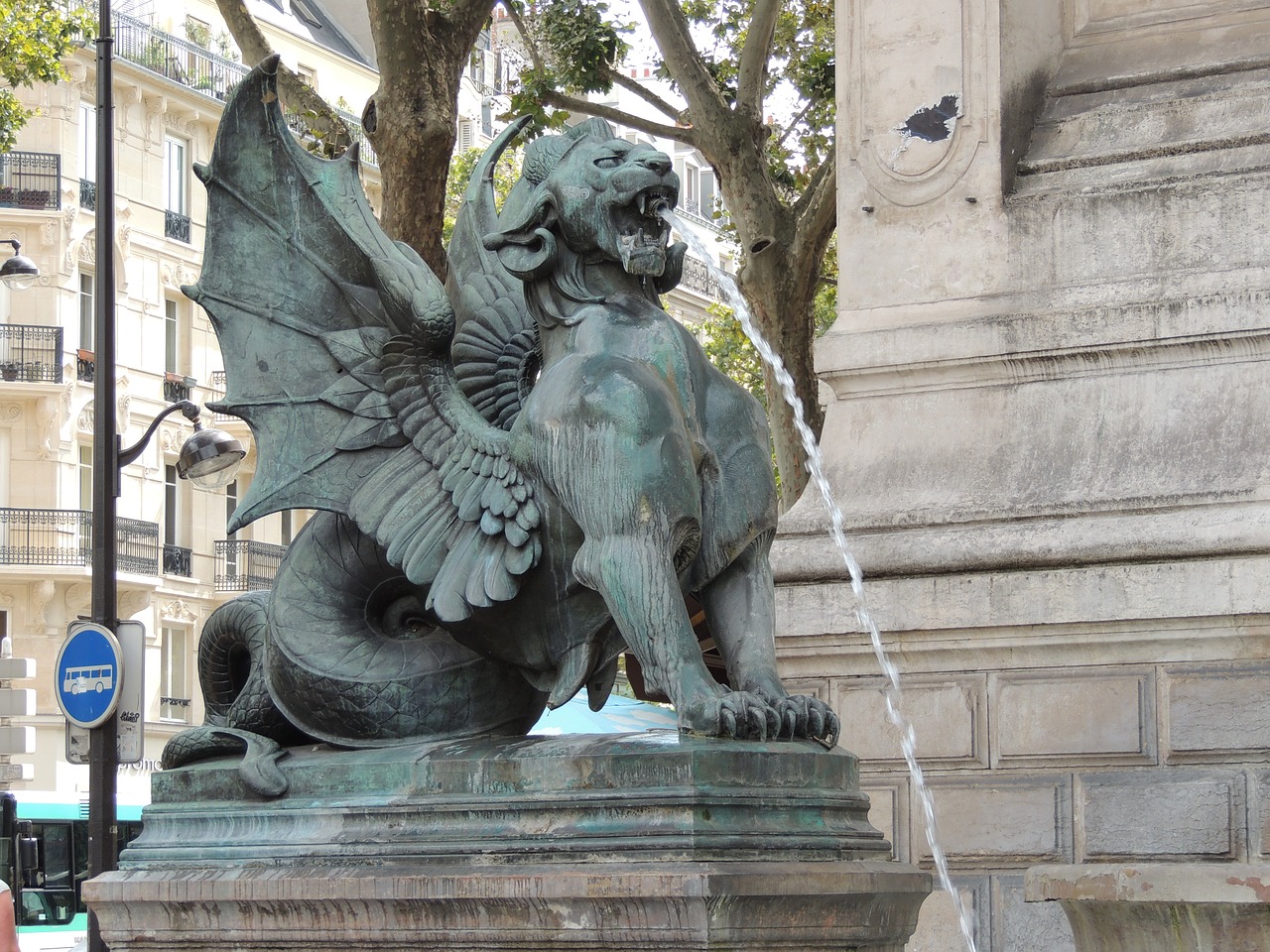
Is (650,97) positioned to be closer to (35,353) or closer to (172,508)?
(35,353)

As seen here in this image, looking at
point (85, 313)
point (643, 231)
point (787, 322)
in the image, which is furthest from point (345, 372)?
point (85, 313)

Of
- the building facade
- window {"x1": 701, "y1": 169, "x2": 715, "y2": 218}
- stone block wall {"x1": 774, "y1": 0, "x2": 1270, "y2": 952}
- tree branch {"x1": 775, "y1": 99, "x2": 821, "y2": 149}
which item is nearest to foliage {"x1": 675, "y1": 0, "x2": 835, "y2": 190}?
tree branch {"x1": 775, "y1": 99, "x2": 821, "y2": 149}

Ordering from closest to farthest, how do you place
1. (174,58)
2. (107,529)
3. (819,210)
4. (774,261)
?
1. (107,529)
2. (774,261)
3. (819,210)
4. (174,58)

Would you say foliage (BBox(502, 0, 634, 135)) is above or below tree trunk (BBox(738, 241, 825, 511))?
above

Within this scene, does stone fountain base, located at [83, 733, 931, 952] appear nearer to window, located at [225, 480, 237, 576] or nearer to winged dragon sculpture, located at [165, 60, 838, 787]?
winged dragon sculpture, located at [165, 60, 838, 787]

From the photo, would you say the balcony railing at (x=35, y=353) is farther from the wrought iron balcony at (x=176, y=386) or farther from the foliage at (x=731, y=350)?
the foliage at (x=731, y=350)

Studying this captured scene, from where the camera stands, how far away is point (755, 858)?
17.1 ft

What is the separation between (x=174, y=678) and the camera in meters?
39.1

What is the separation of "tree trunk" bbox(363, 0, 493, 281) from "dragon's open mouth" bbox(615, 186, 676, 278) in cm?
810

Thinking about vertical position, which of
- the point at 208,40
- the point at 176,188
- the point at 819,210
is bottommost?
the point at 819,210

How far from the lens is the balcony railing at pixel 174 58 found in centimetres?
3941

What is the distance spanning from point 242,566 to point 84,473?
10.5 feet

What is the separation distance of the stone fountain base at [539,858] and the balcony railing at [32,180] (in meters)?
33.6

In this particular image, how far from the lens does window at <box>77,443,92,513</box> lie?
38.7 meters
